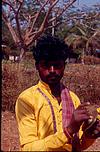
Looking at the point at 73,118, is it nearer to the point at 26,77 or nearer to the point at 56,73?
the point at 56,73

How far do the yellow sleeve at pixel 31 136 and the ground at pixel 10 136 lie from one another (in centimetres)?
418

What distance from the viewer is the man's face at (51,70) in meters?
2.19

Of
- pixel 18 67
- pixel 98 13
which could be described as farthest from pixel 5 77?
pixel 98 13

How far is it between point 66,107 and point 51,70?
19cm

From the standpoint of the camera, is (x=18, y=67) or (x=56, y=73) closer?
(x=56, y=73)

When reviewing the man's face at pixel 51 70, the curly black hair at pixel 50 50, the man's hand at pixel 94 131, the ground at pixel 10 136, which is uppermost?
the curly black hair at pixel 50 50

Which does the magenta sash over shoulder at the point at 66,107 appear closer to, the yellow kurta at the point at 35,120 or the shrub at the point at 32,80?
the yellow kurta at the point at 35,120

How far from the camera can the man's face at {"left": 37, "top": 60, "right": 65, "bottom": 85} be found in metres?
2.19

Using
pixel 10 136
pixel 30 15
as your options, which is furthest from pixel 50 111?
pixel 30 15

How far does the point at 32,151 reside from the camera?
1991mm

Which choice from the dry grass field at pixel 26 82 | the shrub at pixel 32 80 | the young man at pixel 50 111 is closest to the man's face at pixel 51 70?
the young man at pixel 50 111

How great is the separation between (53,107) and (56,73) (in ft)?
0.57

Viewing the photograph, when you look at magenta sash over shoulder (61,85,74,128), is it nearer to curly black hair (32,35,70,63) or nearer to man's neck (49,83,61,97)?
man's neck (49,83,61,97)

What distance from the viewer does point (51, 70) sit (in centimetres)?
220
